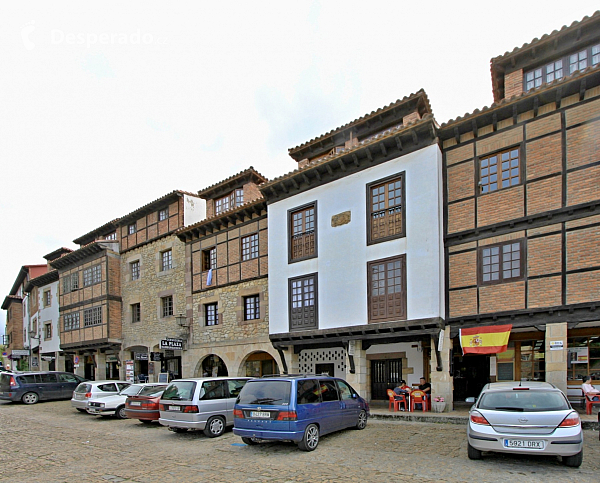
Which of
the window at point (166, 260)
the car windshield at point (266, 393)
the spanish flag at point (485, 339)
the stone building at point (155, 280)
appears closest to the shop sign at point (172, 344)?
the stone building at point (155, 280)

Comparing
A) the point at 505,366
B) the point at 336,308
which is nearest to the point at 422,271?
the point at 336,308

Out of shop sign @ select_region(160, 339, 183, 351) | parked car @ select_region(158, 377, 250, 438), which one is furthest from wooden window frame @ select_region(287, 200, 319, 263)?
shop sign @ select_region(160, 339, 183, 351)

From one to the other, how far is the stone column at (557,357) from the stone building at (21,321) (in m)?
36.7

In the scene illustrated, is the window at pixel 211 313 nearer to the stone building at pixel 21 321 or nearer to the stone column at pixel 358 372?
the stone column at pixel 358 372

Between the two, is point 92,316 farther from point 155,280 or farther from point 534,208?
point 534,208

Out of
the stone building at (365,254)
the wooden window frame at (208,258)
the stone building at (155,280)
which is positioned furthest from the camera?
the stone building at (155,280)

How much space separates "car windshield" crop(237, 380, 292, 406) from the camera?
30.2ft

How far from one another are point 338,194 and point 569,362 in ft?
29.5

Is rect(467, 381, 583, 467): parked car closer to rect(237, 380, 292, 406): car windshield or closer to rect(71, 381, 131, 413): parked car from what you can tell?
rect(237, 380, 292, 406): car windshield

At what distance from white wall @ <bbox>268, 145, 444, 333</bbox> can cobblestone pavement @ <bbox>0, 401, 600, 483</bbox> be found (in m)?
4.01

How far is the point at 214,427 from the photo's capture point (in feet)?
37.0

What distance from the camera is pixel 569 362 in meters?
13.8

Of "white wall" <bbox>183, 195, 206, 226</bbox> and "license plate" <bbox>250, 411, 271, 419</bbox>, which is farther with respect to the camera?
"white wall" <bbox>183, 195, 206, 226</bbox>

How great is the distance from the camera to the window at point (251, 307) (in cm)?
1964
